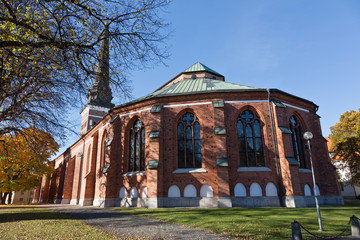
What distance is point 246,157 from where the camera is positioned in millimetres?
17094

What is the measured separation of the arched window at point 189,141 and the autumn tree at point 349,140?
71.2 ft

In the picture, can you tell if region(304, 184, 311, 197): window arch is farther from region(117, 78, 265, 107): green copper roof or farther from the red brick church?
region(117, 78, 265, 107): green copper roof

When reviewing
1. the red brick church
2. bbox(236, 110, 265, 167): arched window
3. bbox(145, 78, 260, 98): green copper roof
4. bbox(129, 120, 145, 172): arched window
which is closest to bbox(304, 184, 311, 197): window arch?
the red brick church

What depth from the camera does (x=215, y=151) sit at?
667 inches

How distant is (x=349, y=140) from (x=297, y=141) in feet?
48.9

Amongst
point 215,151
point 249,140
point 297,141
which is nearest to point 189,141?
point 215,151

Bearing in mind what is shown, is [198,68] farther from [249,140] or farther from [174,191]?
[174,191]

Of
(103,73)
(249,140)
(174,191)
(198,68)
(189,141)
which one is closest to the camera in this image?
(103,73)

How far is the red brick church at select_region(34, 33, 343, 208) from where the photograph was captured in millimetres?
16188

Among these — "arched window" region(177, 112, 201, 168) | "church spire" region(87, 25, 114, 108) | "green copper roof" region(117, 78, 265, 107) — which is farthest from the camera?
"green copper roof" region(117, 78, 265, 107)

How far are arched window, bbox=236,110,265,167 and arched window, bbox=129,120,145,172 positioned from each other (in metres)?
7.79

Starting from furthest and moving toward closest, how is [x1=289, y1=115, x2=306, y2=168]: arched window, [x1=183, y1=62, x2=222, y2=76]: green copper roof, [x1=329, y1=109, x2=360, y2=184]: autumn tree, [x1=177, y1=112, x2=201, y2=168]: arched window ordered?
[x1=329, y1=109, x2=360, y2=184]: autumn tree, [x1=183, y1=62, x2=222, y2=76]: green copper roof, [x1=289, y1=115, x2=306, y2=168]: arched window, [x1=177, y1=112, x2=201, y2=168]: arched window

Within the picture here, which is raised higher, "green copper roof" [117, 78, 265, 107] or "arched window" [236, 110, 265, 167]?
"green copper roof" [117, 78, 265, 107]

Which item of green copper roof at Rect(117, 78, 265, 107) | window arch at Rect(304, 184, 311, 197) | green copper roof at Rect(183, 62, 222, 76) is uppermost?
green copper roof at Rect(183, 62, 222, 76)
